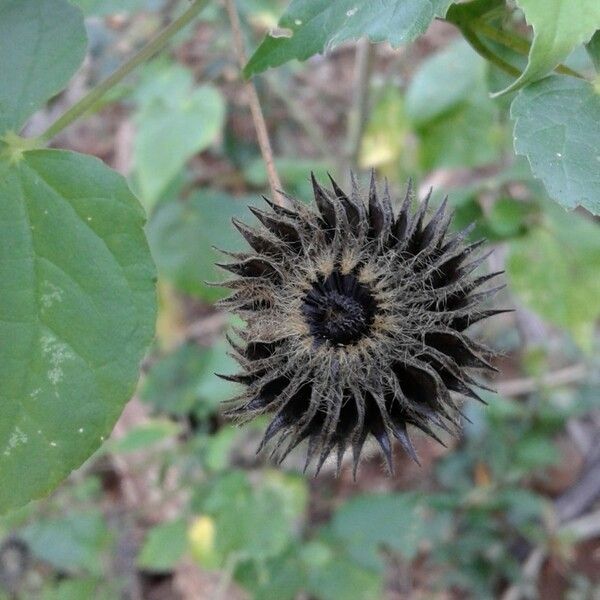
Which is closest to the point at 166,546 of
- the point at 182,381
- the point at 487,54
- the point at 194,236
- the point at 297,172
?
the point at 182,381

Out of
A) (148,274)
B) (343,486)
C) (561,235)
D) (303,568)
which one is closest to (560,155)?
(148,274)

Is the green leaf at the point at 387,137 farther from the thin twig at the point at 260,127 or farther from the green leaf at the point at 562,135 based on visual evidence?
the green leaf at the point at 562,135

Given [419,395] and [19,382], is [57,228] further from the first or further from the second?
[419,395]

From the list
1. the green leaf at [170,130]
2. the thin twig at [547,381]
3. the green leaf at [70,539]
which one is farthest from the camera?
the thin twig at [547,381]

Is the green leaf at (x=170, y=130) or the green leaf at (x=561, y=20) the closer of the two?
the green leaf at (x=561, y=20)

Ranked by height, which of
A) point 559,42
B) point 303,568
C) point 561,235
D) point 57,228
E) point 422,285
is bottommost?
point 303,568

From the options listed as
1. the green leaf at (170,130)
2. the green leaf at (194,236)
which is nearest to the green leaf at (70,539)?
the green leaf at (194,236)

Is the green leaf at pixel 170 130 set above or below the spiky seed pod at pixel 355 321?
above
